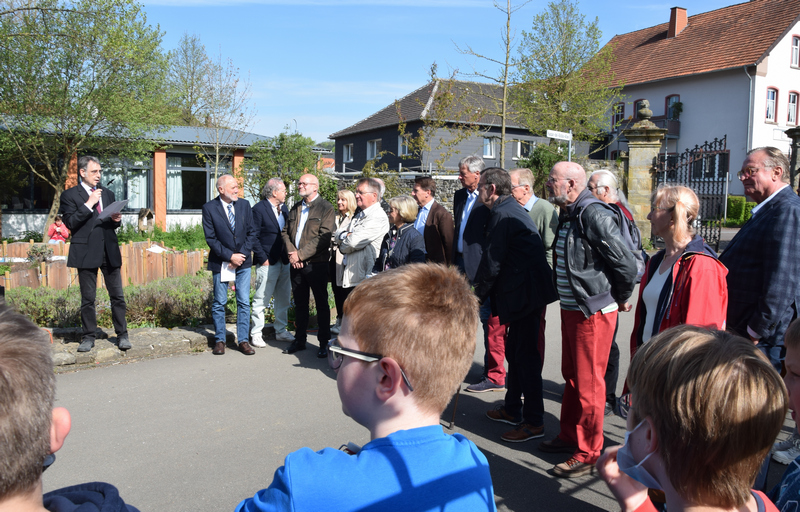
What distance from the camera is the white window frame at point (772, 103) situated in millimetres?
32000

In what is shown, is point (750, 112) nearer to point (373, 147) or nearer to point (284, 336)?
point (373, 147)

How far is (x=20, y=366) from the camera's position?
1.23 m

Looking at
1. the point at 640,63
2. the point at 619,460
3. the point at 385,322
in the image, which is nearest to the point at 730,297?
the point at 619,460

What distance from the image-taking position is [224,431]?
4508 mm

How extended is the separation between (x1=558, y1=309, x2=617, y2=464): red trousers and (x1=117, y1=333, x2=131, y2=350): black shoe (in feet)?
15.4

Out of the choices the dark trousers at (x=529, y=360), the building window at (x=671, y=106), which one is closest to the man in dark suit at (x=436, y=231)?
the dark trousers at (x=529, y=360)

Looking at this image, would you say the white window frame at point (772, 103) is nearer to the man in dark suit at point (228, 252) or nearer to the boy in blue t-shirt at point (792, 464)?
the man in dark suit at point (228, 252)

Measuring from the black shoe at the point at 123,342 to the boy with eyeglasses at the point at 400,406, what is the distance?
5.42 metres

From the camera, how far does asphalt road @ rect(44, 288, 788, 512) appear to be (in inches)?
142

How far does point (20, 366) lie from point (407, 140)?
15.6m

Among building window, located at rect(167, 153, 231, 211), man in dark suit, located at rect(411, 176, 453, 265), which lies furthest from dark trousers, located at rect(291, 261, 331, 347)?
building window, located at rect(167, 153, 231, 211)

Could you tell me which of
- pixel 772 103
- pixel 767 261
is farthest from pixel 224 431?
pixel 772 103

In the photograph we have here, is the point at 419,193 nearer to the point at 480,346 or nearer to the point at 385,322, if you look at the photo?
the point at 480,346

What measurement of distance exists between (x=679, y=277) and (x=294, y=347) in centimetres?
465
